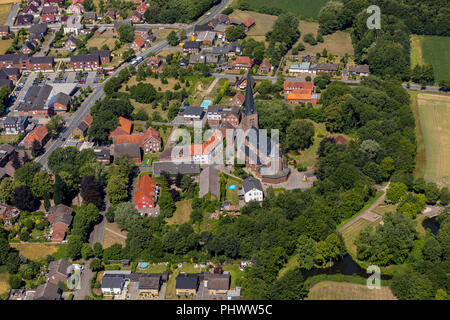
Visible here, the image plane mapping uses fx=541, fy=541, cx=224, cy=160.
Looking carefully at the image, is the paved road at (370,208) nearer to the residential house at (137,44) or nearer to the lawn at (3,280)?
the lawn at (3,280)

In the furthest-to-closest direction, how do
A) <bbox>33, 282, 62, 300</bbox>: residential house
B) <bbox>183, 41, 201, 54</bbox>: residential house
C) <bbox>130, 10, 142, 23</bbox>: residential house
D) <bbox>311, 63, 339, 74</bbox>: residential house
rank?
1. <bbox>130, 10, 142, 23</bbox>: residential house
2. <bbox>183, 41, 201, 54</bbox>: residential house
3. <bbox>311, 63, 339, 74</bbox>: residential house
4. <bbox>33, 282, 62, 300</bbox>: residential house

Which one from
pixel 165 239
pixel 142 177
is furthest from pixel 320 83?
pixel 165 239

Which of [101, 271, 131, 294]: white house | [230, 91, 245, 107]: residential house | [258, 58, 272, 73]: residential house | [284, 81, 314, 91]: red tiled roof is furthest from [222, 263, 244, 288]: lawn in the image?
[258, 58, 272, 73]: residential house

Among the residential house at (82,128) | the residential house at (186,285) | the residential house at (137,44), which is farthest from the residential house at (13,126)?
the residential house at (186,285)

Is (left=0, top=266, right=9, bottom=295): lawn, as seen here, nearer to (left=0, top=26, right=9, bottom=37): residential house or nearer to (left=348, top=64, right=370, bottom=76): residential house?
(left=348, top=64, right=370, bottom=76): residential house

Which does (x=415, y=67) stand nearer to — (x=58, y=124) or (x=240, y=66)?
(x=240, y=66)

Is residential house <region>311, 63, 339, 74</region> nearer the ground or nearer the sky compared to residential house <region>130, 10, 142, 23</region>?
nearer the sky
